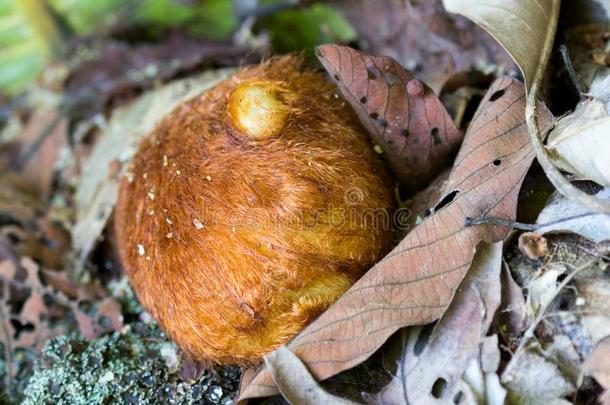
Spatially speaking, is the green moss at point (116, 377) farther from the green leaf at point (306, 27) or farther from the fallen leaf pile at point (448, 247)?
the green leaf at point (306, 27)

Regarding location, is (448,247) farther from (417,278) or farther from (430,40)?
(430,40)

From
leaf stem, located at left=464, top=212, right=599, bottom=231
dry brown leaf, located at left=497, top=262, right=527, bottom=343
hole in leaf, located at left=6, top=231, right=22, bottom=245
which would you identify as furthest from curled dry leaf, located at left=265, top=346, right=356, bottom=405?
hole in leaf, located at left=6, top=231, right=22, bottom=245

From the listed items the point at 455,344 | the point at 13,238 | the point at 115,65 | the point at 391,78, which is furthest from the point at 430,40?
the point at 13,238

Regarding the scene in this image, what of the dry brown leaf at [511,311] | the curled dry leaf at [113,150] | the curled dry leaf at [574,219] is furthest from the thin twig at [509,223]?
the curled dry leaf at [113,150]

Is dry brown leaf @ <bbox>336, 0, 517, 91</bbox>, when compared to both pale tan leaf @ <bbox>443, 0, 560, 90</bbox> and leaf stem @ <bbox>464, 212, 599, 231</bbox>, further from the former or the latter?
leaf stem @ <bbox>464, 212, 599, 231</bbox>

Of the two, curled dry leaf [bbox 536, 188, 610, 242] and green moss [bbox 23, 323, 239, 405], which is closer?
curled dry leaf [bbox 536, 188, 610, 242]

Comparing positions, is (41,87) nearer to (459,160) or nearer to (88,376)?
(88,376)

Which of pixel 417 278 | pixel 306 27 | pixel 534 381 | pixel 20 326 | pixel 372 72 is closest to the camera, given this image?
pixel 534 381
